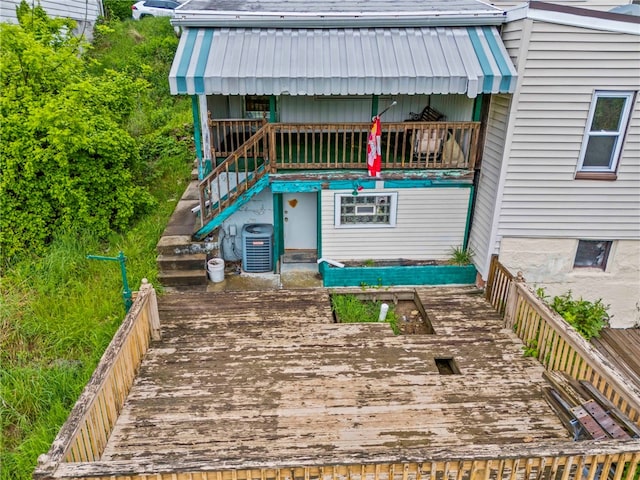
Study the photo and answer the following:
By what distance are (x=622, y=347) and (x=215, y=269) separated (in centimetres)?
769

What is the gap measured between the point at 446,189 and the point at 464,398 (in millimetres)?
4170

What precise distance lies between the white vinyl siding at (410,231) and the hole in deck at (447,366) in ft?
8.82

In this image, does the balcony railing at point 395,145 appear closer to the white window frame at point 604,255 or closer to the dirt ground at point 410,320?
the white window frame at point 604,255

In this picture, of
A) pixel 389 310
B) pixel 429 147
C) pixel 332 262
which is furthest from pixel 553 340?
pixel 332 262

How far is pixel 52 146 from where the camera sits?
896 centimetres

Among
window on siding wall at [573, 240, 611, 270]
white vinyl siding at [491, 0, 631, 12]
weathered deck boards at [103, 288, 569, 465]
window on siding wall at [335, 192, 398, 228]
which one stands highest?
white vinyl siding at [491, 0, 631, 12]

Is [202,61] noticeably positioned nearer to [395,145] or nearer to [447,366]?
[395,145]

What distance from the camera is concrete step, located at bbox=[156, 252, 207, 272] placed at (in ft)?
28.8

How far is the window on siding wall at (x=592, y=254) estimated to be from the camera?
27.8 ft

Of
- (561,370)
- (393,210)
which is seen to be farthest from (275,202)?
(561,370)

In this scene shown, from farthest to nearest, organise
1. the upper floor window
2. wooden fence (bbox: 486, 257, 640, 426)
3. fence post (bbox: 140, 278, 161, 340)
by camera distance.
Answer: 1. the upper floor window
2. fence post (bbox: 140, 278, 161, 340)
3. wooden fence (bbox: 486, 257, 640, 426)

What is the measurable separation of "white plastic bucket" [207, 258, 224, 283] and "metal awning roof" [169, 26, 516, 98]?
3.28 m

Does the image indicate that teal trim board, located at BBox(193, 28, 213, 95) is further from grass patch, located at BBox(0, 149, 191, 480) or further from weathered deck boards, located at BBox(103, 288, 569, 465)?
weathered deck boards, located at BBox(103, 288, 569, 465)

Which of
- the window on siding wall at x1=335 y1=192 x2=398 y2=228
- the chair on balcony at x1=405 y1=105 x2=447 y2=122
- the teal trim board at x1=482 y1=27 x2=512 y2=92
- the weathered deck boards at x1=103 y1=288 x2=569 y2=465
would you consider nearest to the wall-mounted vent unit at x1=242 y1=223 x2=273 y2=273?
the weathered deck boards at x1=103 y1=288 x2=569 y2=465
